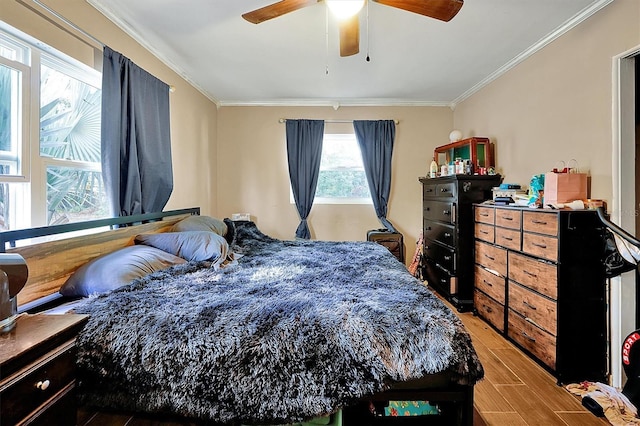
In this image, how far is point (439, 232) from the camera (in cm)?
368

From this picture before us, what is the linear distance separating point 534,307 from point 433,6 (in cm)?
218

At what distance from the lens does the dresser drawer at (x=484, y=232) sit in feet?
9.37

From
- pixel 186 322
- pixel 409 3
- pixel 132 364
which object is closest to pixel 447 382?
pixel 186 322

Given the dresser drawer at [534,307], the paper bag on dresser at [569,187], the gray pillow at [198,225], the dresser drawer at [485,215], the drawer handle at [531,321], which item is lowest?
the drawer handle at [531,321]

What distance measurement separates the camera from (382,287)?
5.59 ft

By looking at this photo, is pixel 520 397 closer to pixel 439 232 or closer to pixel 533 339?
pixel 533 339

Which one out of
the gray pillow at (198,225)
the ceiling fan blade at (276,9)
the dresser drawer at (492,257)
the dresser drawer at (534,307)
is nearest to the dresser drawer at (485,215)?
the dresser drawer at (492,257)

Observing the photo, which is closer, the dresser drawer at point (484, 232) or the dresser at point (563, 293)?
the dresser at point (563, 293)

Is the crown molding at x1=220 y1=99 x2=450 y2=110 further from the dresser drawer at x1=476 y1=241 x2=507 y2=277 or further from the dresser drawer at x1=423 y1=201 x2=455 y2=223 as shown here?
the dresser drawer at x1=476 y1=241 x2=507 y2=277

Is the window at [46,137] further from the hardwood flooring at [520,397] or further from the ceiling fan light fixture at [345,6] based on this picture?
the hardwood flooring at [520,397]

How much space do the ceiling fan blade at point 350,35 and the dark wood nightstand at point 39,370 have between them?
213 cm

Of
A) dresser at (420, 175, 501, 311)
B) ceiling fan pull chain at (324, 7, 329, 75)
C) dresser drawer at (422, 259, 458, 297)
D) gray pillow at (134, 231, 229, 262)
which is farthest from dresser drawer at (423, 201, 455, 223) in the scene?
gray pillow at (134, 231, 229, 262)

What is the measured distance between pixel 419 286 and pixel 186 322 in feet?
3.97

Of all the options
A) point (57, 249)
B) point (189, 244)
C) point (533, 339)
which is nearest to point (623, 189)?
point (533, 339)
